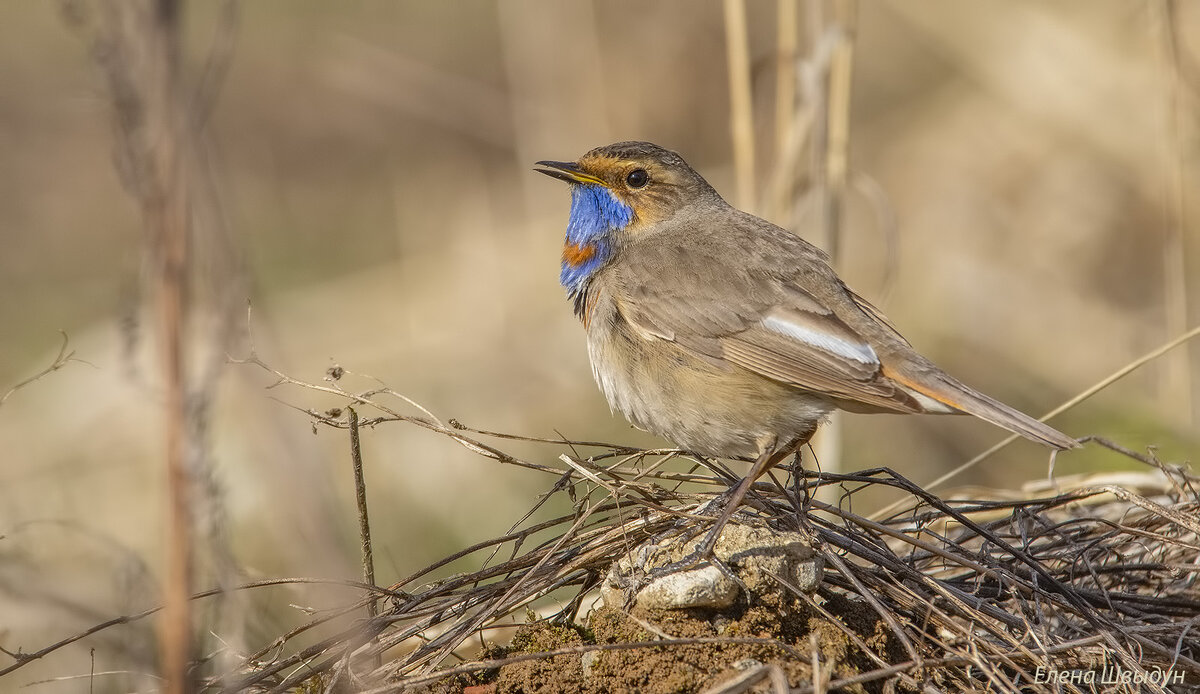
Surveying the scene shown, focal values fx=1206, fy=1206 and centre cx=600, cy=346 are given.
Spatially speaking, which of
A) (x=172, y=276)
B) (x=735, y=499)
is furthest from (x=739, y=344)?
(x=172, y=276)

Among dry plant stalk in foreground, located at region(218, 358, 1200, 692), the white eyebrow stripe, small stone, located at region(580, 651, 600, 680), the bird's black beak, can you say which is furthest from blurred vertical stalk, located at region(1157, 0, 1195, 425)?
small stone, located at region(580, 651, 600, 680)

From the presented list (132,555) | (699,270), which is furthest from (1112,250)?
(132,555)

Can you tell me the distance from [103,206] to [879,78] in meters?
8.52

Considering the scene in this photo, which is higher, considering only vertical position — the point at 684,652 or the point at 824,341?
the point at 824,341

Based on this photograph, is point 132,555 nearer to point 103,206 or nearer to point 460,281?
point 460,281

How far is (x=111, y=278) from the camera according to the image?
11.4 meters

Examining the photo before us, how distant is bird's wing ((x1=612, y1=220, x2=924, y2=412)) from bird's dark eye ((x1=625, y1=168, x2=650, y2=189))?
0.44 metres

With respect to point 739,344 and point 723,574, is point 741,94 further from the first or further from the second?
point 723,574

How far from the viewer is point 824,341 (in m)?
4.60

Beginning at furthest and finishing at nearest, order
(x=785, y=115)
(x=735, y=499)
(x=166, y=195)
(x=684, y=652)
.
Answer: (x=785, y=115), (x=735, y=499), (x=684, y=652), (x=166, y=195)

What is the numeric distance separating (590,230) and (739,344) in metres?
1.11

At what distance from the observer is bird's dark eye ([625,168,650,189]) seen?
218 inches

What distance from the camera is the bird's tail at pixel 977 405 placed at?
394cm

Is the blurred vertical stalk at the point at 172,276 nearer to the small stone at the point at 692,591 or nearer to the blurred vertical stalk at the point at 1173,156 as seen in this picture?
the small stone at the point at 692,591
